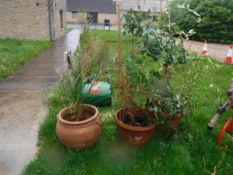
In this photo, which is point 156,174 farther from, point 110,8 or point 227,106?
point 110,8

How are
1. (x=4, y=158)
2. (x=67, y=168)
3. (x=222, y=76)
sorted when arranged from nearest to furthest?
(x=67, y=168) < (x=4, y=158) < (x=222, y=76)

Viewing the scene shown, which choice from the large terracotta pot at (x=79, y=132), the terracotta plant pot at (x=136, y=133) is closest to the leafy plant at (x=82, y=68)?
the large terracotta pot at (x=79, y=132)

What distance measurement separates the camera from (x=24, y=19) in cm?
1481

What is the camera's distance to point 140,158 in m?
3.49

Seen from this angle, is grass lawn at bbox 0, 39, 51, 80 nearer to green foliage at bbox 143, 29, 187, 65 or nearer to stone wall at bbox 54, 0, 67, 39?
green foliage at bbox 143, 29, 187, 65

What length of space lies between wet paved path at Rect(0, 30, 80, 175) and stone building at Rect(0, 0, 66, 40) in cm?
727

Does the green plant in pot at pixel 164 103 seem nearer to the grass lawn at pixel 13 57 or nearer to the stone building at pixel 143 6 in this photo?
the stone building at pixel 143 6

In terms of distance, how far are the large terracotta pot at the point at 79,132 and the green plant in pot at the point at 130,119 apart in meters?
0.34

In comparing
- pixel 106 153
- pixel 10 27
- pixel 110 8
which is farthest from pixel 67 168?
pixel 110 8

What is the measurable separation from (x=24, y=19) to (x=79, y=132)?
42.5ft

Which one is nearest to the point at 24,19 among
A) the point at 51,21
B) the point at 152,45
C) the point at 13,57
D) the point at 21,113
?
the point at 51,21

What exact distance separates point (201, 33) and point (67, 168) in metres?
12.2

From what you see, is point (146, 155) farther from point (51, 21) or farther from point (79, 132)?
point (51, 21)

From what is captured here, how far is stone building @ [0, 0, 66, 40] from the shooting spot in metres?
14.5
